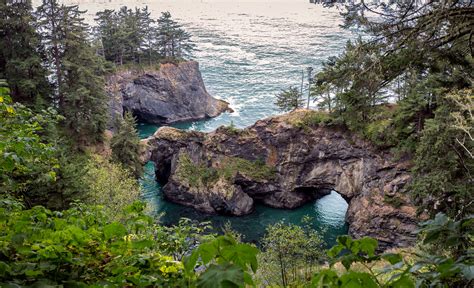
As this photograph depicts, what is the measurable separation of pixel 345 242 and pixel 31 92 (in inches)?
1573

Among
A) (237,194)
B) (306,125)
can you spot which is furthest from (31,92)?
(306,125)

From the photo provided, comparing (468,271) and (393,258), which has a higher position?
(468,271)

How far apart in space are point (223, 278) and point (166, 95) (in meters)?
73.2

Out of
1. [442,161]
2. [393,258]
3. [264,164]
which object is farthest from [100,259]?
[264,164]

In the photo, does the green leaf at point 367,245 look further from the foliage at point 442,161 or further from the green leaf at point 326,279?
the foliage at point 442,161

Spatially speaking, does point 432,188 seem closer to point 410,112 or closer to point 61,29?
point 410,112

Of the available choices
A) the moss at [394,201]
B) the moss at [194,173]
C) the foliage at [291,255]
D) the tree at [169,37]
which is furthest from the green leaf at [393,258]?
the tree at [169,37]

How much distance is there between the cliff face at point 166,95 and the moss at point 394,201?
4485cm

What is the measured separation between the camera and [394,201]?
114 ft

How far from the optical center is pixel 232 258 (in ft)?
6.41

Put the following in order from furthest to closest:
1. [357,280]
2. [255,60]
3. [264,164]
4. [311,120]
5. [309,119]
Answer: [255,60], [264,164], [309,119], [311,120], [357,280]

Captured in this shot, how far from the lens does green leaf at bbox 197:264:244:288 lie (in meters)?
1.74

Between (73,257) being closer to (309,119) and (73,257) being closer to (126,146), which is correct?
(126,146)

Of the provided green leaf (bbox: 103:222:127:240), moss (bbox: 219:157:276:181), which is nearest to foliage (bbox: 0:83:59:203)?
green leaf (bbox: 103:222:127:240)
